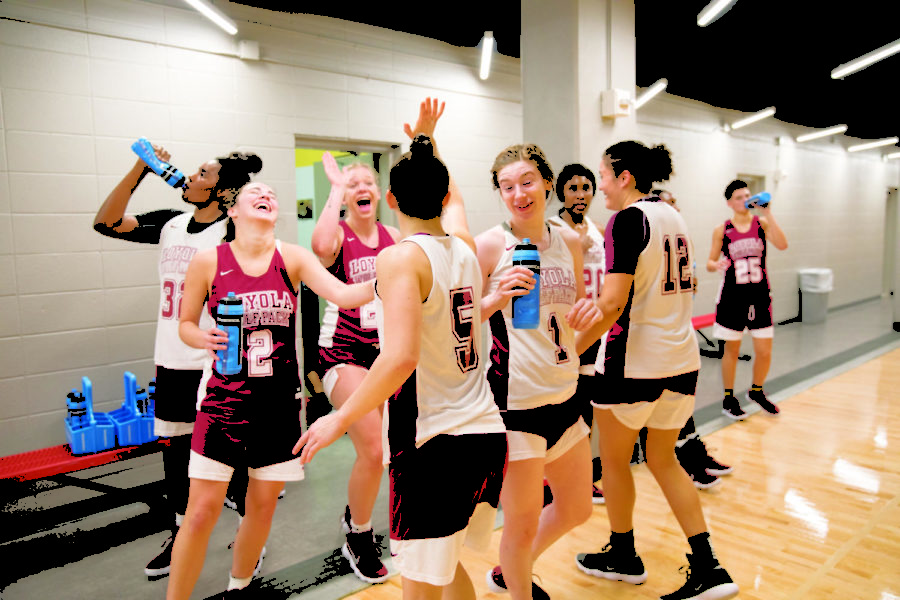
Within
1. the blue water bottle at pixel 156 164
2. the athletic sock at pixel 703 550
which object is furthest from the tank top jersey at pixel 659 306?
the blue water bottle at pixel 156 164

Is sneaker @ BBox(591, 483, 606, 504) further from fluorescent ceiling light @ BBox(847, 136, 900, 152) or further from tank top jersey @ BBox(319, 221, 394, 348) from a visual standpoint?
fluorescent ceiling light @ BBox(847, 136, 900, 152)

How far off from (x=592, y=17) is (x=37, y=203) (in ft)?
12.2

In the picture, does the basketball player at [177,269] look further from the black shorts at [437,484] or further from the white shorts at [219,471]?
the black shorts at [437,484]

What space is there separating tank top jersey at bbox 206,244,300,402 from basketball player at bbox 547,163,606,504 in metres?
1.67

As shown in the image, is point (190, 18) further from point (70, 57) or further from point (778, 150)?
point (778, 150)

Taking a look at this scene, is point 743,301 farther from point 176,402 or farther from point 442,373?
point 176,402

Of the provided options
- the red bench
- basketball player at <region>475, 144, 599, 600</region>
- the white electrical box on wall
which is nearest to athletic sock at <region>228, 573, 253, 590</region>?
basketball player at <region>475, 144, 599, 600</region>

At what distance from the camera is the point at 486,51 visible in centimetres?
537

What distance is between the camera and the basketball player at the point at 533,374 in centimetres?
204

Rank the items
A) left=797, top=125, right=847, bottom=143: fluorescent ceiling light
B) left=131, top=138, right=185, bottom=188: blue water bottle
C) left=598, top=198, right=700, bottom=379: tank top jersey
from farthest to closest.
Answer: left=797, top=125, right=847, bottom=143: fluorescent ceiling light, left=131, top=138, right=185, bottom=188: blue water bottle, left=598, top=198, right=700, bottom=379: tank top jersey

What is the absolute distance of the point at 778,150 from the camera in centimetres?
1035

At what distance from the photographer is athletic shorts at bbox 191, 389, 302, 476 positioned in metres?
2.21

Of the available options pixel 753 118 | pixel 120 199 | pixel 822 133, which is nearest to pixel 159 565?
pixel 120 199

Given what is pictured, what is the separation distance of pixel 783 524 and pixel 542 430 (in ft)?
6.46
